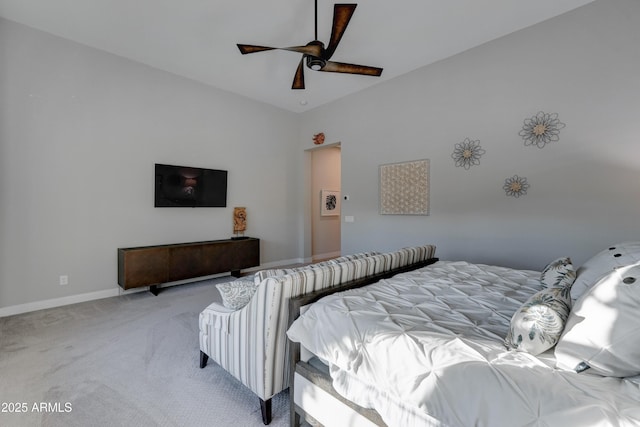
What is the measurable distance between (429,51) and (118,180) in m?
4.62

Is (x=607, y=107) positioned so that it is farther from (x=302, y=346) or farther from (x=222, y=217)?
(x=222, y=217)

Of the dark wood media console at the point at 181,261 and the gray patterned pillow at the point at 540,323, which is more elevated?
the gray patterned pillow at the point at 540,323

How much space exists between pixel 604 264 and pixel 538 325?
1.03m

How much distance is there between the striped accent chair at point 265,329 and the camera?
64.7 inches

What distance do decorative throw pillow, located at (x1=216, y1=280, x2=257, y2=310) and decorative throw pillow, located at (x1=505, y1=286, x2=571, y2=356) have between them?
4.81 ft

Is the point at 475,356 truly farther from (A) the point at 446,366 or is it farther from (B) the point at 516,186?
(B) the point at 516,186

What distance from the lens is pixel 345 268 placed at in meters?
2.01

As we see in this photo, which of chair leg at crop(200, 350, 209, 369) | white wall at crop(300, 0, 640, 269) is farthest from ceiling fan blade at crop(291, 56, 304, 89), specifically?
chair leg at crop(200, 350, 209, 369)

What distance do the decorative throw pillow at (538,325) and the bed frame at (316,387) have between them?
667 millimetres

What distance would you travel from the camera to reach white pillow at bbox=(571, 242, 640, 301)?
159 centimetres

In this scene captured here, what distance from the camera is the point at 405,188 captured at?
449cm

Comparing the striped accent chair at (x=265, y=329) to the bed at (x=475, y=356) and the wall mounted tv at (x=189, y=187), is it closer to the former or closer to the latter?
the bed at (x=475, y=356)

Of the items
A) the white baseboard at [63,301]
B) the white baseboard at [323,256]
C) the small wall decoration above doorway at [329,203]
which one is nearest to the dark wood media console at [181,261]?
the white baseboard at [63,301]

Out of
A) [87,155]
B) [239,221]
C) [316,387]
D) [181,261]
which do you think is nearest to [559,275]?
[316,387]
